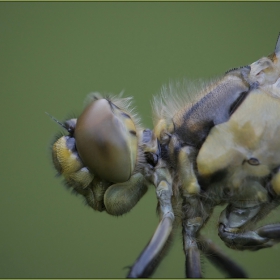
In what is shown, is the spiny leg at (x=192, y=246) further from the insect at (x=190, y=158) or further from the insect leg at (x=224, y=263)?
the insect leg at (x=224, y=263)

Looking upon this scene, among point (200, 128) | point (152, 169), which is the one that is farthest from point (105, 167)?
point (200, 128)

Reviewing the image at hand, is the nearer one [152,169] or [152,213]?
[152,169]

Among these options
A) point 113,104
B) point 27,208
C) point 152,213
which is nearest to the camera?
point 113,104

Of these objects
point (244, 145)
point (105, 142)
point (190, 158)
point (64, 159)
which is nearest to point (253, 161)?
point (244, 145)

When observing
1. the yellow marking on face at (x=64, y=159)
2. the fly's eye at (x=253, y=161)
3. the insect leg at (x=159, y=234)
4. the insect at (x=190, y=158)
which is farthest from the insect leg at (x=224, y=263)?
the yellow marking on face at (x=64, y=159)

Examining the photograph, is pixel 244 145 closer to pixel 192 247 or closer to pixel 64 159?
pixel 192 247

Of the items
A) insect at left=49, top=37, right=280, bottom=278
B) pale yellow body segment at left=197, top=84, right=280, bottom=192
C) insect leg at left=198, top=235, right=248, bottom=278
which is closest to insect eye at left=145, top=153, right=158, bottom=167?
insect at left=49, top=37, right=280, bottom=278

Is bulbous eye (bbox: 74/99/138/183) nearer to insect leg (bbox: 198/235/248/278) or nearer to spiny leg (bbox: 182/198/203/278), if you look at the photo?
spiny leg (bbox: 182/198/203/278)

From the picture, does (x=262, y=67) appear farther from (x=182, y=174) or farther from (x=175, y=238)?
(x=175, y=238)
